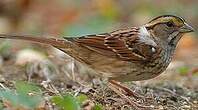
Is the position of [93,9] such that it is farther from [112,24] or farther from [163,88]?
[163,88]

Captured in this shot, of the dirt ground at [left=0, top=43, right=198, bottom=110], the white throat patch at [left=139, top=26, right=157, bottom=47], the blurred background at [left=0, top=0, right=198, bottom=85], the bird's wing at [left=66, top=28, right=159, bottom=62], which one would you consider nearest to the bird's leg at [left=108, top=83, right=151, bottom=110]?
the dirt ground at [left=0, top=43, right=198, bottom=110]

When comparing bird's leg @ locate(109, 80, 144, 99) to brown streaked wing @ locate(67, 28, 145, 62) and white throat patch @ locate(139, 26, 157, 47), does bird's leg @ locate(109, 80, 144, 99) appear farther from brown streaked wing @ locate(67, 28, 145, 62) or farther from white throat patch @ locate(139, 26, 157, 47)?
white throat patch @ locate(139, 26, 157, 47)

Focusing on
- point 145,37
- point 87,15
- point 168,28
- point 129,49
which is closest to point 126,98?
point 129,49

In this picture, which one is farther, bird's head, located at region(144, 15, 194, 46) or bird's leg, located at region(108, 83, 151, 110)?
bird's head, located at region(144, 15, 194, 46)

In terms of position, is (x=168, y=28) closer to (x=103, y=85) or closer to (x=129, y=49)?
(x=129, y=49)

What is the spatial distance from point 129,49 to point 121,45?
0.29 feet

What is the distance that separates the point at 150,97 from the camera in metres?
5.11

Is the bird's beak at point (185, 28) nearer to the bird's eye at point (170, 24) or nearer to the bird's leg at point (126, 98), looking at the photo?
the bird's eye at point (170, 24)

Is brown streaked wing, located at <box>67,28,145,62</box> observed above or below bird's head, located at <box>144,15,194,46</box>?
below

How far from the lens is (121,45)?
5227mm

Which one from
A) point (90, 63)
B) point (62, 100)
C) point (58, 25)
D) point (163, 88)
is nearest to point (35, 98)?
point (62, 100)

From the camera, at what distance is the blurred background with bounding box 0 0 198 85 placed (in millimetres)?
7664

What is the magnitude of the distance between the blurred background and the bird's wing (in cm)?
187

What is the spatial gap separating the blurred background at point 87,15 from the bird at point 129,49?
1878 mm
